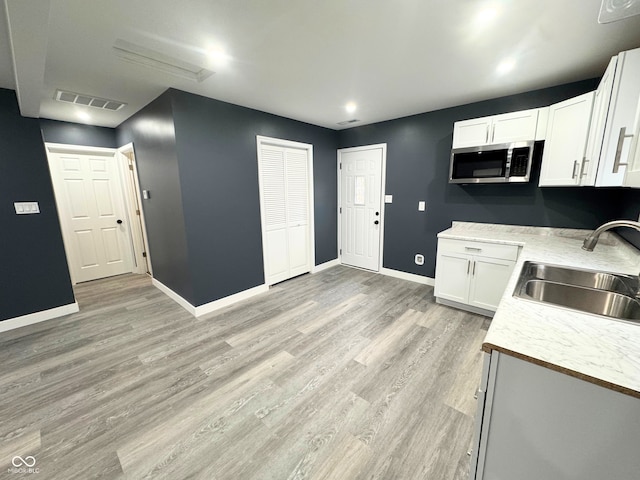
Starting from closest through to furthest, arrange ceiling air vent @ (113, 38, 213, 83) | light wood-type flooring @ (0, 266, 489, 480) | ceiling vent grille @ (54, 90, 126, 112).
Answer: light wood-type flooring @ (0, 266, 489, 480) < ceiling air vent @ (113, 38, 213, 83) < ceiling vent grille @ (54, 90, 126, 112)

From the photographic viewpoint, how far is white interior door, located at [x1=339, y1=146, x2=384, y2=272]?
4.21 meters

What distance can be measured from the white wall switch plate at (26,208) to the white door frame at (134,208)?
116 cm

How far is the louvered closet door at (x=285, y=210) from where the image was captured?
367 centimetres

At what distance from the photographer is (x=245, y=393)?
188 cm

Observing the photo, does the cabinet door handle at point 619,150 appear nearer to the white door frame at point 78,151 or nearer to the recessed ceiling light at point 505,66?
the recessed ceiling light at point 505,66

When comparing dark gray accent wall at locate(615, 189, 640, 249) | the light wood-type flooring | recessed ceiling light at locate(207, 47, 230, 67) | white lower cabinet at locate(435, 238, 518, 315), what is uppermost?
recessed ceiling light at locate(207, 47, 230, 67)

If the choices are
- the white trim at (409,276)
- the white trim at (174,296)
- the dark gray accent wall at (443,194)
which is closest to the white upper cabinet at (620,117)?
the dark gray accent wall at (443,194)

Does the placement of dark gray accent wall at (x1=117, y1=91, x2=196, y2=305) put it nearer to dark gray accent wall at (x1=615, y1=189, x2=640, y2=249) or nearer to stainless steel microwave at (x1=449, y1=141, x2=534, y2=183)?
stainless steel microwave at (x1=449, y1=141, x2=534, y2=183)

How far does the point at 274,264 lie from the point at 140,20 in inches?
116

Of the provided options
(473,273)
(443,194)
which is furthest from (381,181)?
(473,273)

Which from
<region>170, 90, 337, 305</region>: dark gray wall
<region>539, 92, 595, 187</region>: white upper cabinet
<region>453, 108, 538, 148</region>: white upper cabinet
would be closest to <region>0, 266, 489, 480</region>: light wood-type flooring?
<region>170, 90, 337, 305</region>: dark gray wall

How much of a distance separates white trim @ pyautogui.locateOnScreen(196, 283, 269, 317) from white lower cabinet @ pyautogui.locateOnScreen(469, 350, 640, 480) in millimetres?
2861

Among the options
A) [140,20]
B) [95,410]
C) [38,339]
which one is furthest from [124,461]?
[140,20]

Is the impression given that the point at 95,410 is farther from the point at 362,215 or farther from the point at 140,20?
the point at 362,215
